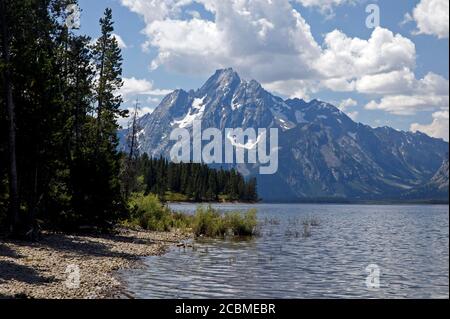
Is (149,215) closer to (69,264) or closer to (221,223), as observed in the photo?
(221,223)

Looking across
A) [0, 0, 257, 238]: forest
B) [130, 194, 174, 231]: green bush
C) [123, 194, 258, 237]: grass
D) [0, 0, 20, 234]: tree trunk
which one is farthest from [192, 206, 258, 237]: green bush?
[0, 0, 20, 234]: tree trunk

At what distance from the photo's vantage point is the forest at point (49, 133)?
32250 millimetres

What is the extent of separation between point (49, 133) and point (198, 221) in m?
22.4

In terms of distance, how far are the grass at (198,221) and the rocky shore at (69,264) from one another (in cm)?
997

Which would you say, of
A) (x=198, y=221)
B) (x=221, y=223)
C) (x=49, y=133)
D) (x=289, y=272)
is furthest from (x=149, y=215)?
(x=289, y=272)

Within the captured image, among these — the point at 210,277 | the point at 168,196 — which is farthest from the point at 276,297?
the point at 168,196

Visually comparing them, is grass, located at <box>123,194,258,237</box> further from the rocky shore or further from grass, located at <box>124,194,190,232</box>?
the rocky shore

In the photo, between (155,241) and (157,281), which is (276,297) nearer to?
(157,281)

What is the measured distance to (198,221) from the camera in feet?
169

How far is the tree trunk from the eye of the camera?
31141 mm

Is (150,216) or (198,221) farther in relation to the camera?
(150,216)

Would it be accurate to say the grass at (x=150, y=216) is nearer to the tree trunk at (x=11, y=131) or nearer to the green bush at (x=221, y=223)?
the green bush at (x=221, y=223)

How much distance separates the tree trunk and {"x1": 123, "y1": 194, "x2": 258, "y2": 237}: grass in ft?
55.7

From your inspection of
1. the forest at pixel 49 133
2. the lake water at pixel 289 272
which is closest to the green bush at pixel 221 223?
the lake water at pixel 289 272
